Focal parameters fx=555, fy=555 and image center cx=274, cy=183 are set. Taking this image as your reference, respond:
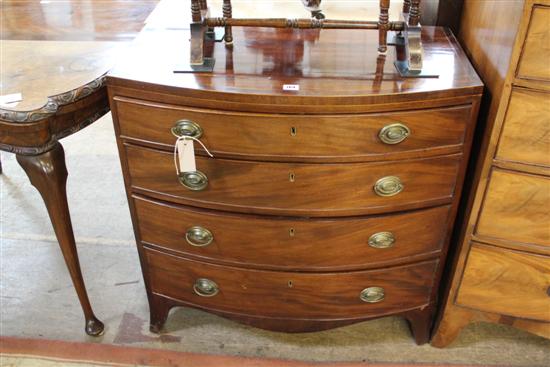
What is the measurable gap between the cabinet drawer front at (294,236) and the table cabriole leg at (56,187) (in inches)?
7.7

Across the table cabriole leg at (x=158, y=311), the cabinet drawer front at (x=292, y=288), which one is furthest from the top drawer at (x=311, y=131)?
the table cabriole leg at (x=158, y=311)

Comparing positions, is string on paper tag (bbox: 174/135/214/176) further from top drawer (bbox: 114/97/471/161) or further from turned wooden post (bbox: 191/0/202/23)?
turned wooden post (bbox: 191/0/202/23)

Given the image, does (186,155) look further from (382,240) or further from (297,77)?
(382,240)

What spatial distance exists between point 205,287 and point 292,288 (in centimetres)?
24

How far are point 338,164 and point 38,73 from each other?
0.80 meters

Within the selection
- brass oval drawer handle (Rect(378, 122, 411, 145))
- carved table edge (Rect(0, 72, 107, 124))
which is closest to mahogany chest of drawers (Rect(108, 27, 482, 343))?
→ brass oval drawer handle (Rect(378, 122, 411, 145))

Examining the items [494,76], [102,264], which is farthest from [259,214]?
[102,264]

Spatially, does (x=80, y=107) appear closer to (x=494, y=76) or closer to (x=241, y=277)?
(x=241, y=277)

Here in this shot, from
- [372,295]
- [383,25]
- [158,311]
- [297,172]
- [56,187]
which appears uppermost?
[383,25]

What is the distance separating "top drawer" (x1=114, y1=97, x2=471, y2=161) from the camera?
1.16 meters

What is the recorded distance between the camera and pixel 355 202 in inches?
50.6

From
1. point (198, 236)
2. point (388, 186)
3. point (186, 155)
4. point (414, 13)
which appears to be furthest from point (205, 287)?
point (414, 13)

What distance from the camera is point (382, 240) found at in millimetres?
1360

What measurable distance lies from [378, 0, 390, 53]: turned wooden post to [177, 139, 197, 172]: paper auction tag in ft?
1.62
